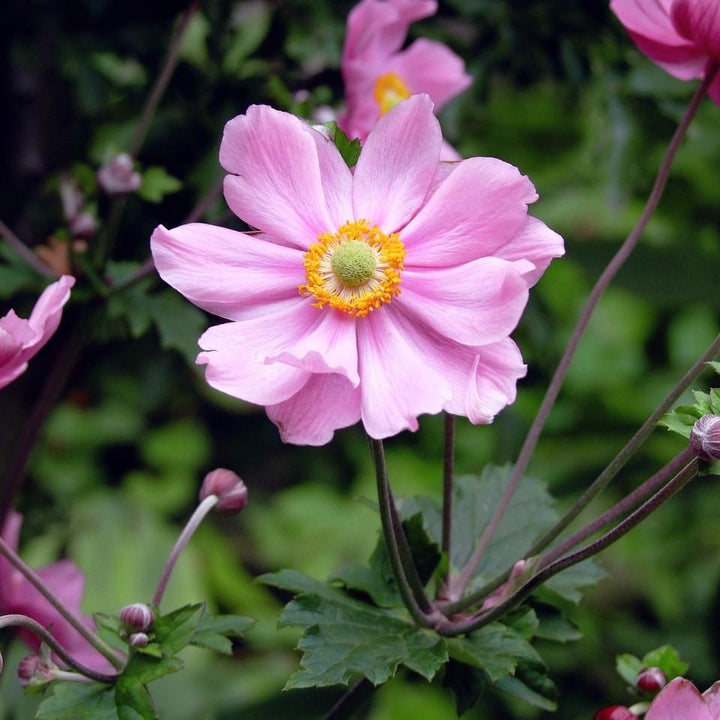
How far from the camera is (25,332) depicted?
2.72 feet

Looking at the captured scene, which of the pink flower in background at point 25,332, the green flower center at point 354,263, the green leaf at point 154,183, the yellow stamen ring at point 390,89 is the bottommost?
the green leaf at point 154,183

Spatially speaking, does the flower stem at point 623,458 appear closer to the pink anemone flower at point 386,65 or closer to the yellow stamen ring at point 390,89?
the pink anemone flower at point 386,65

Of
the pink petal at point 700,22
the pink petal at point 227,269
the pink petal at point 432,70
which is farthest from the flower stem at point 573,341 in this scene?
the pink petal at point 432,70

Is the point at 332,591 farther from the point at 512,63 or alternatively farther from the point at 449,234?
the point at 512,63

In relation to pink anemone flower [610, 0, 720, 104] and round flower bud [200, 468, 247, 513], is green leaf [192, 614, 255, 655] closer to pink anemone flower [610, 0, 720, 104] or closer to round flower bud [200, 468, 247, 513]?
round flower bud [200, 468, 247, 513]

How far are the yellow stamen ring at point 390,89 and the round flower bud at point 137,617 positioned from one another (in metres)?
0.79

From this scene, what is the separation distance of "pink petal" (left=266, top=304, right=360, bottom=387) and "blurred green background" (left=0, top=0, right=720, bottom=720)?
346 mm

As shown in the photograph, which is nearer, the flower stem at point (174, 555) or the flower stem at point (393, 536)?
the flower stem at point (393, 536)

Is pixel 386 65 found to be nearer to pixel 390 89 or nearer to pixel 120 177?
pixel 390 89

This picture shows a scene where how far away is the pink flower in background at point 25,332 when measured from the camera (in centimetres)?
82

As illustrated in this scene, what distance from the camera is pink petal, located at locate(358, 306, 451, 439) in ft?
2.51

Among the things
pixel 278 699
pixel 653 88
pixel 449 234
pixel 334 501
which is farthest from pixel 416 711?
pixel 449 234

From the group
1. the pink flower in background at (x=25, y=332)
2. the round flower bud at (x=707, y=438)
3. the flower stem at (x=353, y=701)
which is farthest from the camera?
the flower stem at (x=353, y=701)

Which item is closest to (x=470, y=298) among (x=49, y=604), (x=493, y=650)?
(x=493, y=650)
